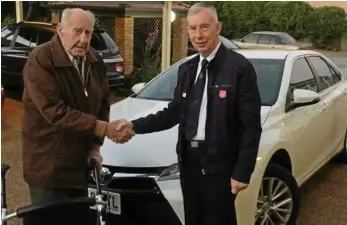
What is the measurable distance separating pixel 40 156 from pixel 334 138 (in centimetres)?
371

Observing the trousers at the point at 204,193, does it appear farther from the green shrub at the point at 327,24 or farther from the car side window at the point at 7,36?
the green shrub at the point at 327,24

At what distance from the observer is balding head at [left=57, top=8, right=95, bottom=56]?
249cm

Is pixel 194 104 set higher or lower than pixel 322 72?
higher

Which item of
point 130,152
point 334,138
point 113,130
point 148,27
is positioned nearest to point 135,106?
point 130,152

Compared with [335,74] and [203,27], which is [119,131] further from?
[335,74]

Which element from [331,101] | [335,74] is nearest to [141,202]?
[331,101]

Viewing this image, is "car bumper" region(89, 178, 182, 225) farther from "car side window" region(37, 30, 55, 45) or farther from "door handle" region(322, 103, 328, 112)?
"car side window" region(37, 30, 55, 45)

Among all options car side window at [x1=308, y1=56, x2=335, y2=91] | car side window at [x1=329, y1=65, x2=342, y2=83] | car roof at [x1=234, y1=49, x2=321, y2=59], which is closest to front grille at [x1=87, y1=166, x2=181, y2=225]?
car roof at [x1=234, y1=49, x2=321, y2=59]

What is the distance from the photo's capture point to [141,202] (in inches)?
132

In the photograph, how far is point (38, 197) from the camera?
2633 millimetres

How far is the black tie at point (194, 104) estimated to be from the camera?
8.80 ft

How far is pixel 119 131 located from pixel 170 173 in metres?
0.70

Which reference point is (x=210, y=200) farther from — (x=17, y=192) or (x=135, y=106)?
(x=17, y=192)

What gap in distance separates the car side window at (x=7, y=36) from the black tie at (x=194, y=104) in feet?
28.7
